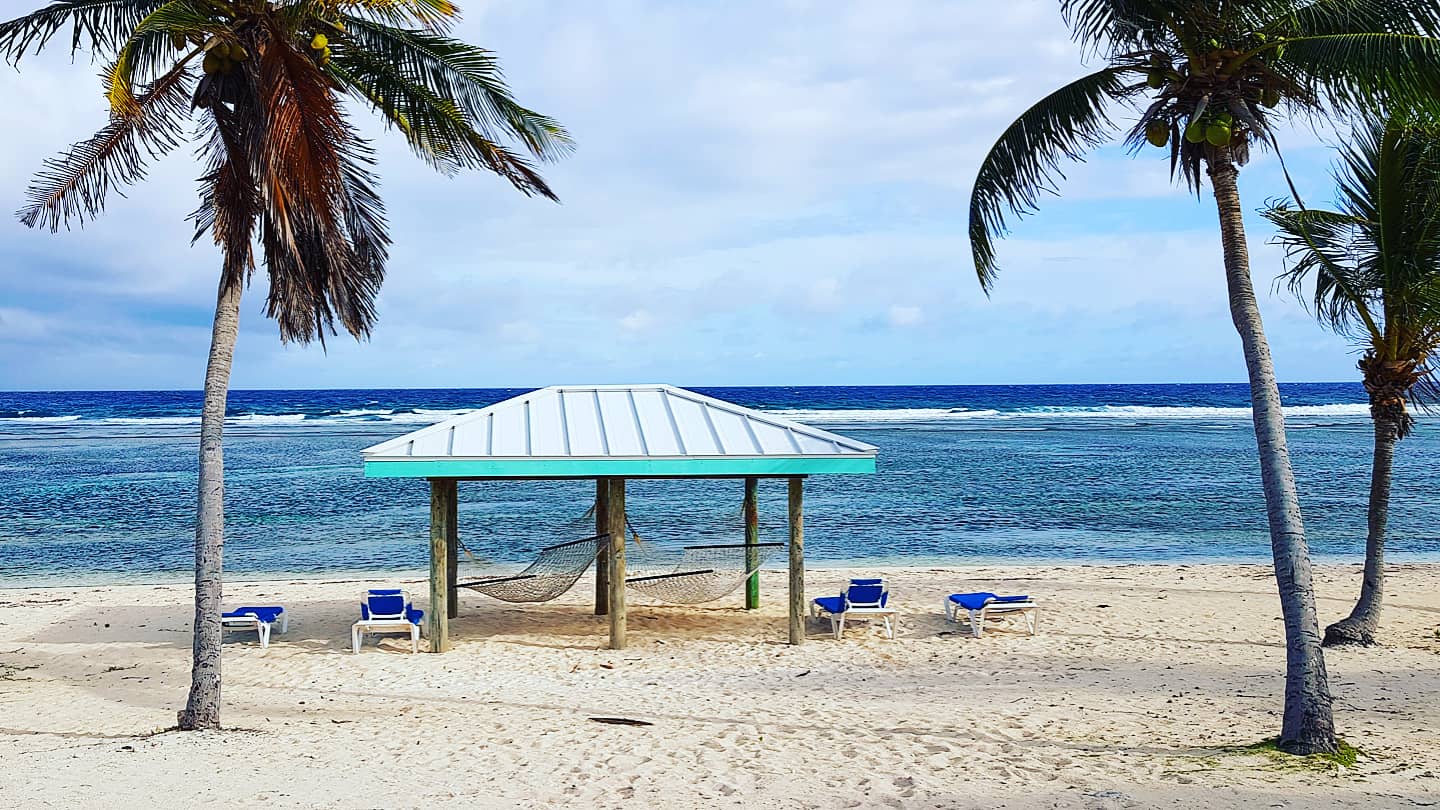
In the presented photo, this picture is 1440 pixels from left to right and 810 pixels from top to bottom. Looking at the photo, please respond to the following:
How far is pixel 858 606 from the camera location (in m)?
8.75

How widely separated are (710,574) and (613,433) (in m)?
1.32

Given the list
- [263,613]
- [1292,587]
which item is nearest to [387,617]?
[263,613]

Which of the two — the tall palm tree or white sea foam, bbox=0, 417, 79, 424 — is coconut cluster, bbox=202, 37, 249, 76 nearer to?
the tall palm tree

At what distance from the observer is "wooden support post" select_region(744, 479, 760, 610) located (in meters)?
8.35

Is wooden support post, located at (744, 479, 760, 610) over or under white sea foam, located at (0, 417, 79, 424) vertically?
under

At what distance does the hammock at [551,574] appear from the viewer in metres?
8.12

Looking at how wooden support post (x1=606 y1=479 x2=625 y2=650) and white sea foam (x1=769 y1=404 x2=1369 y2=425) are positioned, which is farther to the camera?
white sea foam (x1=769 y1=404 x2=1369 y2=425)

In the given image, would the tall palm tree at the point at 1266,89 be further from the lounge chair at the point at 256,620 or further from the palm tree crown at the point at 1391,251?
the lounge chair at the point at 256,620

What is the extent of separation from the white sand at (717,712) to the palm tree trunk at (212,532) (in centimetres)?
25

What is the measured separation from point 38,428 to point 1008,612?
45262 millimetres

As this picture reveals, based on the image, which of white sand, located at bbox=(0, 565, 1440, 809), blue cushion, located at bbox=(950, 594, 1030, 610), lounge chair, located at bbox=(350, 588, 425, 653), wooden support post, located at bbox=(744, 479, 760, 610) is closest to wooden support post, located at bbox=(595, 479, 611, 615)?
white sand, located at bbox=(0, 565, 1440, 809)

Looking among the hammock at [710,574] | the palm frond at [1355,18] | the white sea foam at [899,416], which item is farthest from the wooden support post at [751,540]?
the white sea foam at [899,416]

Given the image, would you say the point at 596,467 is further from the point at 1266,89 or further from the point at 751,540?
the point at 1266,89

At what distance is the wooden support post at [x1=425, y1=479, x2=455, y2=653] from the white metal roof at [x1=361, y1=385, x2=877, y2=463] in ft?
1.50
